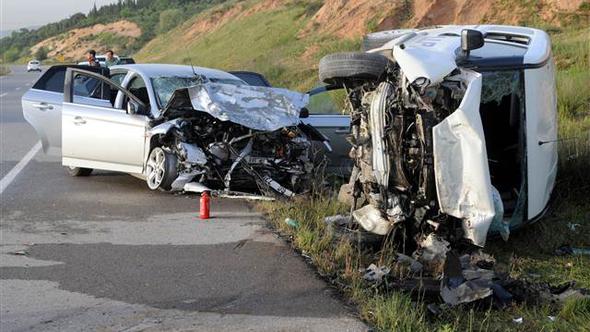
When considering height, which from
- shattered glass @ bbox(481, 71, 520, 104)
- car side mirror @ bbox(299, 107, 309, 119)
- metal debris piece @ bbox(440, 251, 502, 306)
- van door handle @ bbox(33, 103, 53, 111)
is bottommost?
van door handle @ bbox(33, 103, 53, 111)

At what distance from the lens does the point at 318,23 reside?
3728cm

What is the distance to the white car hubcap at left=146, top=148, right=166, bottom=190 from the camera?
8555 millimetres

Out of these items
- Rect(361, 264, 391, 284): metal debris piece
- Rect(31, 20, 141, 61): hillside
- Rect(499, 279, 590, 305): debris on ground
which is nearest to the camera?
Rect(499, 279, 590, 305): debris on ground

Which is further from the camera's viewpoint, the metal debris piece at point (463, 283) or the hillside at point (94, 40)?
the hillside at point (94, 40)

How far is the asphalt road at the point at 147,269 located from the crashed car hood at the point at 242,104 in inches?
40.9

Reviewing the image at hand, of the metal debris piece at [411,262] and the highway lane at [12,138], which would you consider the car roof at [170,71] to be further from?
the metal debris piece at [411,262]

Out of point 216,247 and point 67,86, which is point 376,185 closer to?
point 216,247

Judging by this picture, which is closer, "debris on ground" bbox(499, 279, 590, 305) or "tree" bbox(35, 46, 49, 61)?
"debris on ground" bbox(499, 279, 590, 305)

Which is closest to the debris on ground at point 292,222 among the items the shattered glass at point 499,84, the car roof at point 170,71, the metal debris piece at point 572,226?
the shattered glass at point 499,84

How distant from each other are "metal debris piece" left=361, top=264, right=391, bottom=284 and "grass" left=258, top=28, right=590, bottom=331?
2.8 inches

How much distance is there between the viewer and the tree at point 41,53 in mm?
118500

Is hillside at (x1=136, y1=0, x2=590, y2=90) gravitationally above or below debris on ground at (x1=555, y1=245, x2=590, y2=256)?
below

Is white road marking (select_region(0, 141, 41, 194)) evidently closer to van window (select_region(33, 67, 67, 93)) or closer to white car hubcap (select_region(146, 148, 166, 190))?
van window (select_region(33, 67, 67, 93))

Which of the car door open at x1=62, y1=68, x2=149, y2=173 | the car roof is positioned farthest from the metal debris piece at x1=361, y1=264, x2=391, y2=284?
the car roof
